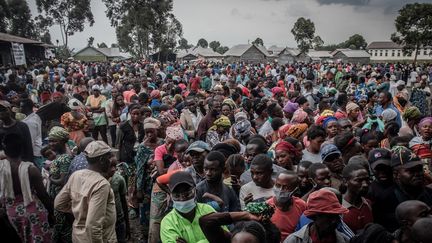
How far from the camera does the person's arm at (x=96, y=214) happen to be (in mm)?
2998

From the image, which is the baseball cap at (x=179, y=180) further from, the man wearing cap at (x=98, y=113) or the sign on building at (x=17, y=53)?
the sign on building at (x=17, y=53)

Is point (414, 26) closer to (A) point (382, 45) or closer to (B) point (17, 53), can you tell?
(B) point (17, 53)

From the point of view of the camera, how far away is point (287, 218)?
296 cm

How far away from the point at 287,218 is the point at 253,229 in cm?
78

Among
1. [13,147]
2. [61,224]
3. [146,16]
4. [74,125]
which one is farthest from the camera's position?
[146,16]

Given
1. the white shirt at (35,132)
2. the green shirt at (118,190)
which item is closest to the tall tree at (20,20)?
the white shirt at (35,132)

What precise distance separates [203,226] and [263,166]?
0.95m

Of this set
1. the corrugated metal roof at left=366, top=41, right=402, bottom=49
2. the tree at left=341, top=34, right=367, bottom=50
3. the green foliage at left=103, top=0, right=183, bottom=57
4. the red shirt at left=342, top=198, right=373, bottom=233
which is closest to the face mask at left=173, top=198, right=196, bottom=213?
the red shirt at left=342, top=198, right=373, bottom=233

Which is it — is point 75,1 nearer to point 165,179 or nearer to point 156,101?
point 156,101

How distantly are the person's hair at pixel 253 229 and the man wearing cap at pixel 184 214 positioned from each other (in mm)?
503

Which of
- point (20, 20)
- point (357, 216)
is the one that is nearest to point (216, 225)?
point (357, 216)

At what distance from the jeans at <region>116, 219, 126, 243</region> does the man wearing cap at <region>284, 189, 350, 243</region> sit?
2.10 metres

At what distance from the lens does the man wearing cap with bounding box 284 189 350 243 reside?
2568mm

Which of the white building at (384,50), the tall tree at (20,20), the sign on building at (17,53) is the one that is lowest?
the white building at (384,50)
